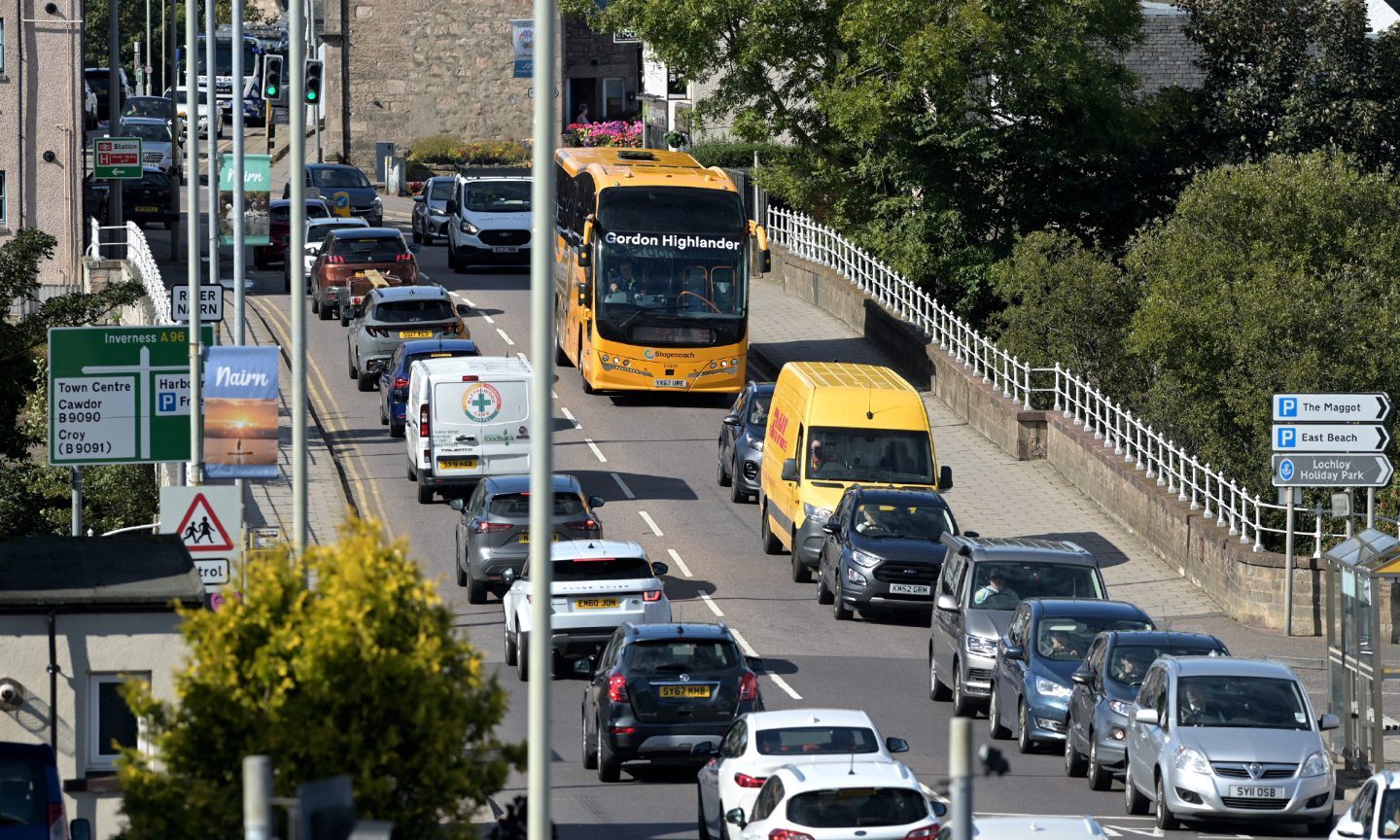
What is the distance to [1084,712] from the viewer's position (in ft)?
69.7

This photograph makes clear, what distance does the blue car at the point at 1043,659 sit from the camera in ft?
72.7

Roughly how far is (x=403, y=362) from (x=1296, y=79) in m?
24.8

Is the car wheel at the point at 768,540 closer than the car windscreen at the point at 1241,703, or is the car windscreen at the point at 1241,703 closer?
the car windscreen at the point at 1241,703

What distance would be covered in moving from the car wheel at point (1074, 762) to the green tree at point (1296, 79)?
3164 centimetres

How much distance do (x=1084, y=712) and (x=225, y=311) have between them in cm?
2920

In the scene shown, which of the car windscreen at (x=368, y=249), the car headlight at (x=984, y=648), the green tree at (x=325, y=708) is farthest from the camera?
the car windscreen at (x=368, y=249)

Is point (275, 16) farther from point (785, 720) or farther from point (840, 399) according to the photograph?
point (785, 720)

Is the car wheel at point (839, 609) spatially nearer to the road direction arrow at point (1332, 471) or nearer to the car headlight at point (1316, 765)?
the road direction arrow at point (1332, 471)

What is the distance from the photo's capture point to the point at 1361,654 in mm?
21562

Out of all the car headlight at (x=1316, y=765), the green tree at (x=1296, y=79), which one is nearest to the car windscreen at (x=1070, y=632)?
the car headlight at (x=1316, y=765)

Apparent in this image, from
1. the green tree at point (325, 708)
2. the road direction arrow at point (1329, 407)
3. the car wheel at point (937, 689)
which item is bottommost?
the car wheel at point (937, 689)

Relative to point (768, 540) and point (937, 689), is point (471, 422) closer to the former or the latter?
point (768, 540)

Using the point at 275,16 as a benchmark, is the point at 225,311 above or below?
below

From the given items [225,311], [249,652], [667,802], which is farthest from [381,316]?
[249,652]
